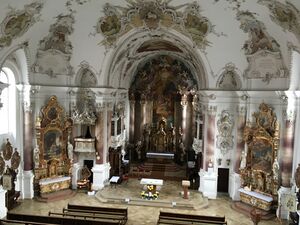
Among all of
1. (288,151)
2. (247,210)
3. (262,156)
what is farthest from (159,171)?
(288,151)

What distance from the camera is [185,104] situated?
1040 inches

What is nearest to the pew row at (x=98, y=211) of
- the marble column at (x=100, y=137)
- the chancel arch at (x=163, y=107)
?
the marble column at (x=100, y=137)

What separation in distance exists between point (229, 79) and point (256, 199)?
6.96 meters

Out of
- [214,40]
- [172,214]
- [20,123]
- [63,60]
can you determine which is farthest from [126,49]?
[172,214]

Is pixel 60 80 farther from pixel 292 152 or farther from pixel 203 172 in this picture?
pixel 292 152

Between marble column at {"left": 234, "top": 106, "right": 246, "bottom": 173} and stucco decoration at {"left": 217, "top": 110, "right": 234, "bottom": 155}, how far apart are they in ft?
1.76

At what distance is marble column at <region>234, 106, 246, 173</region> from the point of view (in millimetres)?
18927

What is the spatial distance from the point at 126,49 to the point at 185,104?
8.20 metres

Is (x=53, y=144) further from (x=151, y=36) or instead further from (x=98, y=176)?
(x=151, y=36)

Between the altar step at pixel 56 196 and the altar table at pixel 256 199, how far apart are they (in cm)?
1004

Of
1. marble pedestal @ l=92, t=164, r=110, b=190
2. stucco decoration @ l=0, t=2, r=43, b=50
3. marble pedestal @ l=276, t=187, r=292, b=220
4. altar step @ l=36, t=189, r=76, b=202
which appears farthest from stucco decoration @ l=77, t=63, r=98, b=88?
marble pedestal @ l=276, t=187, r=292, b=220

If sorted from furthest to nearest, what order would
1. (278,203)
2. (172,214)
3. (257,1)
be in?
(278,203)
(172,214)
(257,1)

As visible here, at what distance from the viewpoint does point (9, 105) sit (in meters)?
18.1

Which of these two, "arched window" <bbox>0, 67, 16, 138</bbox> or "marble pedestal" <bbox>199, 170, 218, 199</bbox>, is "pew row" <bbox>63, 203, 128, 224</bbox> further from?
"marble pedestal" <bbox>199, 170, 218, 199</bbox>
